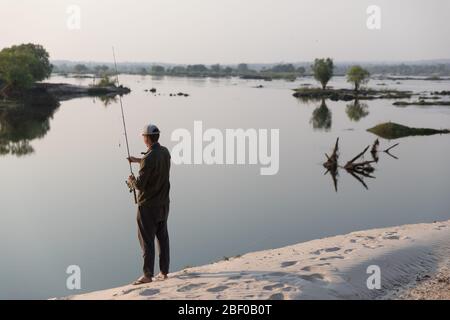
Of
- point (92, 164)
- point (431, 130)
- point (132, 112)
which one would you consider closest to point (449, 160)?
point (431, 130)

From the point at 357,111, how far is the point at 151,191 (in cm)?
5426

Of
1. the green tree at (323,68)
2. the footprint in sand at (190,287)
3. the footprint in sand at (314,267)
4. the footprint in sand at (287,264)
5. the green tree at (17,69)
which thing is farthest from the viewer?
the green tree at (323,68)

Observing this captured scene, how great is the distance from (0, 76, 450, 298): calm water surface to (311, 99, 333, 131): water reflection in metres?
4.27

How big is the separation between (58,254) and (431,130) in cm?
3263

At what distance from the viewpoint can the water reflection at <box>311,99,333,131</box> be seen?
4569 centimetres

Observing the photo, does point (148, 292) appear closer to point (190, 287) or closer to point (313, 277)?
point (190, 287)

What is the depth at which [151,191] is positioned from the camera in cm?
703

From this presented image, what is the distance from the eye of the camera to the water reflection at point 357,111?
53022 mm

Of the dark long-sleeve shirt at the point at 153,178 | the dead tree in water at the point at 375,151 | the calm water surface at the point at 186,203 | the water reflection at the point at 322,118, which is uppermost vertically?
the dark long-sleeve shirt at the point at 153,178

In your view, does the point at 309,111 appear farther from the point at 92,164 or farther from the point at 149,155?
the point at 149,155

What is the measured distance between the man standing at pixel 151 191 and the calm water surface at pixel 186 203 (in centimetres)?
501

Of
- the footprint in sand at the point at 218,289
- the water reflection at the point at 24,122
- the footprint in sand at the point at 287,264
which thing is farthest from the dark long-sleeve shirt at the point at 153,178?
the water reflection at the point at 24,122

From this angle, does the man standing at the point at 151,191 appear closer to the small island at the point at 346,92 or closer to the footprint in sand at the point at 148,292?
the footprint in sand at the point at 148,292

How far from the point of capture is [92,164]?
2778 centimetres
